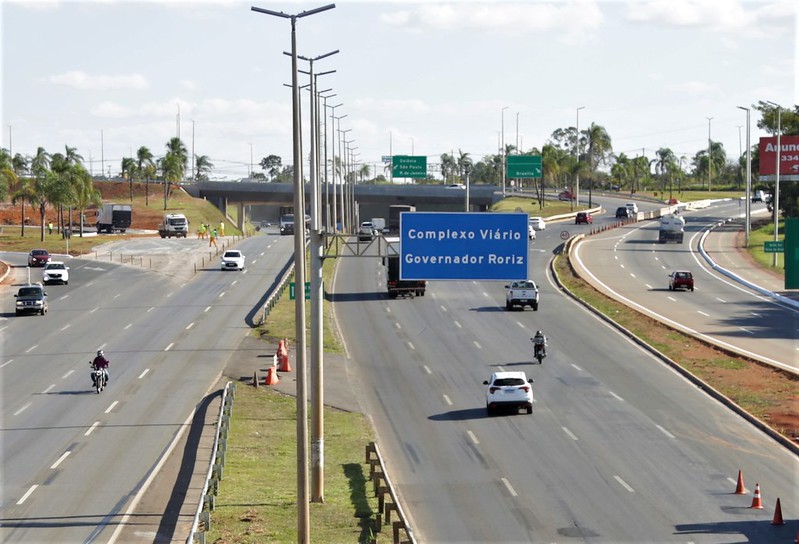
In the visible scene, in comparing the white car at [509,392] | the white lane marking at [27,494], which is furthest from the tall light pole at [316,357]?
the white car at [509,392]

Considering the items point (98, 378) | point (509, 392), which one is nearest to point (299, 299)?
point (509, 392)

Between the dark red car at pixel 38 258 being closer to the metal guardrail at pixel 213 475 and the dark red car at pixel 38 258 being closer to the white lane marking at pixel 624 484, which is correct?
the metal guardrail at pixel 213 475

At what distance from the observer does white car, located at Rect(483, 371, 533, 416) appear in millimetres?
43125

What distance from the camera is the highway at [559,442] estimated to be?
29109 millimetres

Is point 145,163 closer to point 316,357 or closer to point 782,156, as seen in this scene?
point 782,156

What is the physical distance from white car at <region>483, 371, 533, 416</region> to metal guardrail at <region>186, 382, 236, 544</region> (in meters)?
9.66

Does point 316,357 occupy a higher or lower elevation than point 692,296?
higher

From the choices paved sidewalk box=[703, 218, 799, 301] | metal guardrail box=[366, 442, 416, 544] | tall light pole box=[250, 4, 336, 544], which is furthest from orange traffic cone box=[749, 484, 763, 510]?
paved sidewalk box=[703, 218, 799, 301]

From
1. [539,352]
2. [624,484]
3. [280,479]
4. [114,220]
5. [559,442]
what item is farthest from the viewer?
[114,220]

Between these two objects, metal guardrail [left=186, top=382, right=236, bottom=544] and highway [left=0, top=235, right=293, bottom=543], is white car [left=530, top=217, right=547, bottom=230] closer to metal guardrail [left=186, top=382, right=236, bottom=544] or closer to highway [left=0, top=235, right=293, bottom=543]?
highway [left=0, top=235, right=293, bottom=543]

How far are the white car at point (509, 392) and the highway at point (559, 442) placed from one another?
544mm

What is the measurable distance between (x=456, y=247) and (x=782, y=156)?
89.6 metres

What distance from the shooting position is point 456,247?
99.4ft

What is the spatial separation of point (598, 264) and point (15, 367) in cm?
5735
